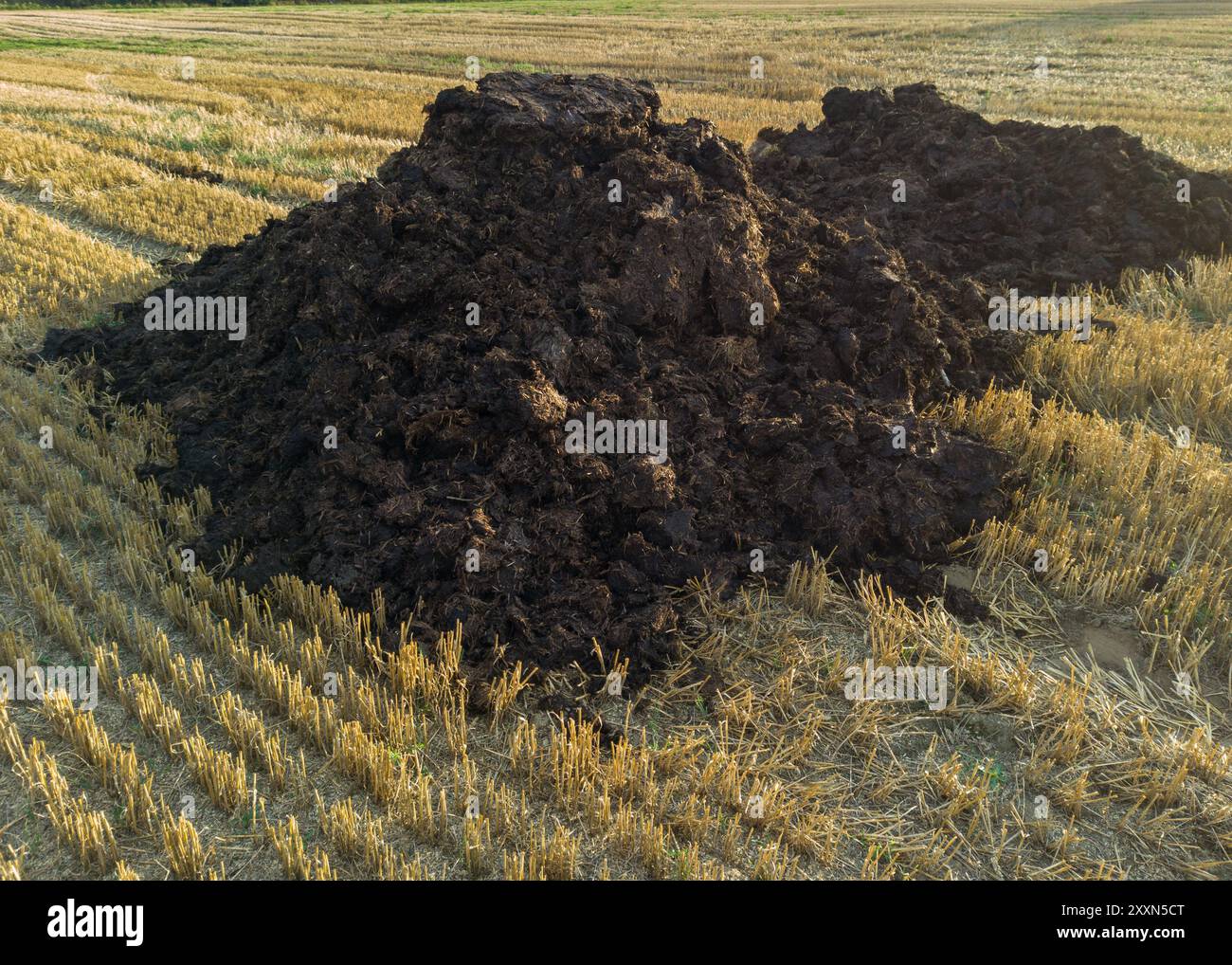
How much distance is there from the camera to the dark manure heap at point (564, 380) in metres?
5.00

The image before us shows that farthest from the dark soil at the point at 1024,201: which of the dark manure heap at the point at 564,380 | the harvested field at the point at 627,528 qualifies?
the dark manure heap at the point at 564,380

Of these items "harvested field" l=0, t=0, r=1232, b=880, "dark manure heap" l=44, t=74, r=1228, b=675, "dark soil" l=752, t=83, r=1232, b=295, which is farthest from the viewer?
"dark soil" l=752, t=83, r=1232, b=295

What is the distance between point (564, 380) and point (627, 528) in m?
1.15

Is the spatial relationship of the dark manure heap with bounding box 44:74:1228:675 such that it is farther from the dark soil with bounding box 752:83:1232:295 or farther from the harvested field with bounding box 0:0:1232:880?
the dark soil with bounding box 752:83:1232:295

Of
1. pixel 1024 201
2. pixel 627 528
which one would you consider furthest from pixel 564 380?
pixel 1024 201

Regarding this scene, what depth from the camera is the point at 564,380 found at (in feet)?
18.5

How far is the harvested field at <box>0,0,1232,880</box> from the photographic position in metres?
3.72

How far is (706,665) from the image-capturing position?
4617 millimetres

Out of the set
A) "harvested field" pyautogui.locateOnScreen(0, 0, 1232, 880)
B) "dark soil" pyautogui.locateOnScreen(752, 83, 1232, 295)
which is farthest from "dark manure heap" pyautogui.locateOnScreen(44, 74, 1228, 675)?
"dark soil" pyautogui.locateOnScreen(752, 83, 1232, 295)

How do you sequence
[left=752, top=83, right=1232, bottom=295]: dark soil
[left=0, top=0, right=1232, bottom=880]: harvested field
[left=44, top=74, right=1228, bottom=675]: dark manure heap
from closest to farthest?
[left=0, top=0, right=1232, bottom=880]: harvested field → [left=44, top=74, right=1228, bottom=675]: dark manure heap → [left=752, top=83, right=1232, bottom=295]: dark soil

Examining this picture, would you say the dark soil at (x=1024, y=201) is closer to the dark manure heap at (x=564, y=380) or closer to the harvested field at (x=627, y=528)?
the harvested field at (x=627, y=528)

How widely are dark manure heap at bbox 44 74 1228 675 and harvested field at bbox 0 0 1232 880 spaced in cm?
3

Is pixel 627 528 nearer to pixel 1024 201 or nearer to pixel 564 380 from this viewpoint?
pixel 564 380

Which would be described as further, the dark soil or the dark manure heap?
the dark soil
